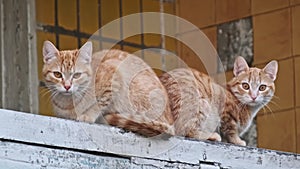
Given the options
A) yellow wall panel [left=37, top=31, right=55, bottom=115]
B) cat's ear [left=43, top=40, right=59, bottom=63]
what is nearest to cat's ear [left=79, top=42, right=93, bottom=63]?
cat's ear [left=43, top=40, right=59, bottom=63]

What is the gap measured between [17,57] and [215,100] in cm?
202

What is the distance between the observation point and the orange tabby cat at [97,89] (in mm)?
4094

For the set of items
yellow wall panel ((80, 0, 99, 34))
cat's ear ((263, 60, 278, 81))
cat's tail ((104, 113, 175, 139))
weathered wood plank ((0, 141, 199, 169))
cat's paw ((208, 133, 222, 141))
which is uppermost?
yellow wall panel ((80, 0, 99, 34))

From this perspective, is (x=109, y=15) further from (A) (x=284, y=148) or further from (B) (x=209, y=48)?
(A) (x=284, y=148)

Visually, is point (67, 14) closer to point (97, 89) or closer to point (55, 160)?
point (97, 89)

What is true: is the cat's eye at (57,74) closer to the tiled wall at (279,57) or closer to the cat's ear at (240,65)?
the cat's ear at (240,65)

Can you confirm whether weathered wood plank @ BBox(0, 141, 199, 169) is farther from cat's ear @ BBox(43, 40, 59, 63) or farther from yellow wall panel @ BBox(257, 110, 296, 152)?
yellow wall panel @ BBox(257, 110, 296, 152)

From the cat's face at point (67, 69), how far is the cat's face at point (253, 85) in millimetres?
828

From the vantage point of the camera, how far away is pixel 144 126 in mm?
3799

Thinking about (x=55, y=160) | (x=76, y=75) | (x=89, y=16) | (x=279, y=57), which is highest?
(x=89, y=16)

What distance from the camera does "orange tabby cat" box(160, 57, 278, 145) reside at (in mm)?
4359

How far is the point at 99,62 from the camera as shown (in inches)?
168

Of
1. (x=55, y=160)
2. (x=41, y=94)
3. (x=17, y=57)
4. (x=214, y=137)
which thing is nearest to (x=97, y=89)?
(x=214, y=137)

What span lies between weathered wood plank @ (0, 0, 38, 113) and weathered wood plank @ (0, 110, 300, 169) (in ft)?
7.90
